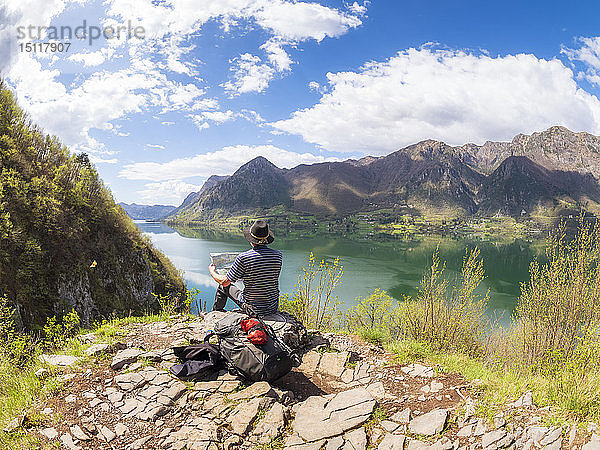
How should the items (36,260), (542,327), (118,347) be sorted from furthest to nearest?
(36,260) → (542,327) → (118,347)

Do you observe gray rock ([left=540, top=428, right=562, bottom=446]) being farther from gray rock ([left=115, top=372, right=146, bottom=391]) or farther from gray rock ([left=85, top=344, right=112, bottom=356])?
gray rock ([left=85, top=344, right=112, bottom=356])

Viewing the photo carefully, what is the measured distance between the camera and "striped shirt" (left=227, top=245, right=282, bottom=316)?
680 cm

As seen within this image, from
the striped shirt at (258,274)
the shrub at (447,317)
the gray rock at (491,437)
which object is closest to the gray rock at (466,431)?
the gray rock at (491,437)

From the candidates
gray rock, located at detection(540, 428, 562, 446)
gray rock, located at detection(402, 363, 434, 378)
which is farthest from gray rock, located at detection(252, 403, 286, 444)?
gray rock, located at detection(540, 428, 562, 446)

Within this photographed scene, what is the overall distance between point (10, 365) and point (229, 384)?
3948 mm

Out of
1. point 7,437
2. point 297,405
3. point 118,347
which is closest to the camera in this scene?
point 7,437

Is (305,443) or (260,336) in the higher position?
(260,336)

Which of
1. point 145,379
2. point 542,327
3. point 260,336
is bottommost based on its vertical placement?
point 542,327

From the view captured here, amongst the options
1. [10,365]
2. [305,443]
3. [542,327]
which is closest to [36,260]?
[10,365]

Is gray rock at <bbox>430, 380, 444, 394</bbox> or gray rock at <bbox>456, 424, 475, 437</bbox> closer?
gray rock at <bbox>456, 424, 475, 437</bbox>

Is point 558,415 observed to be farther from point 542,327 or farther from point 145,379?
point 542,327

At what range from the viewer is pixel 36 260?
2005 centimetres

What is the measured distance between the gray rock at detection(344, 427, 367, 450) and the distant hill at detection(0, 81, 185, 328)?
15.3m

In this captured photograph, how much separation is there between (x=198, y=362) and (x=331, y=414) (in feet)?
8.43
